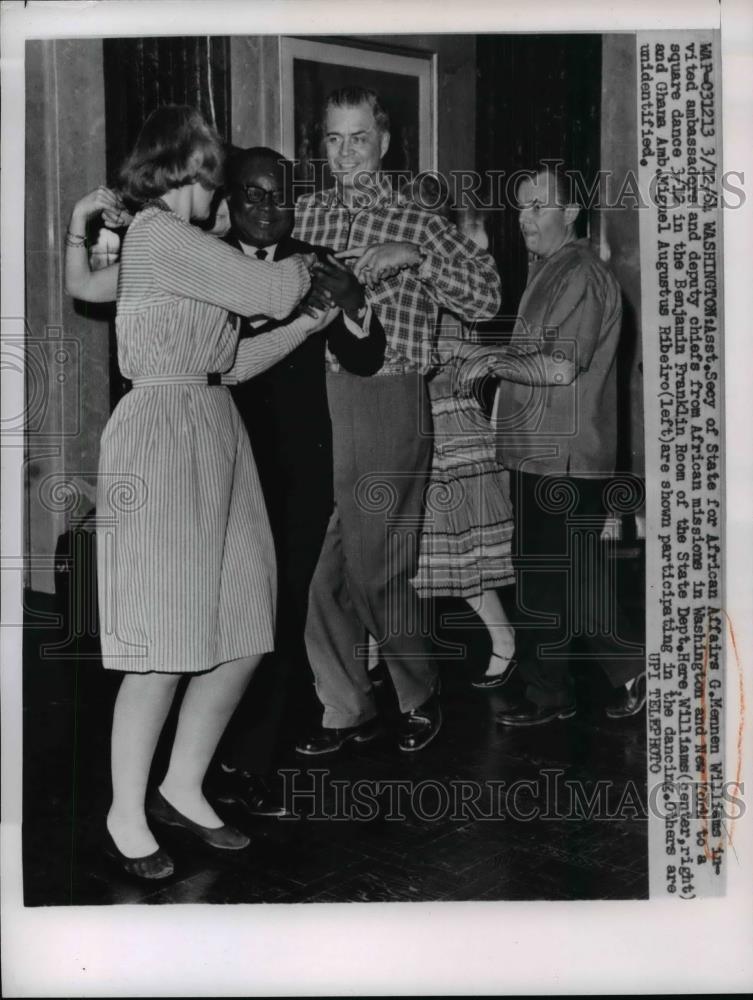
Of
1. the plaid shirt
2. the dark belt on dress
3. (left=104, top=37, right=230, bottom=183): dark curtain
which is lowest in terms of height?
the dark belt on dress

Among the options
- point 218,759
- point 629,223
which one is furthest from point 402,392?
point 218,759

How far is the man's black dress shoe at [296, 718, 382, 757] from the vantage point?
330 cm

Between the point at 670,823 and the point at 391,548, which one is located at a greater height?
the point at 391,548

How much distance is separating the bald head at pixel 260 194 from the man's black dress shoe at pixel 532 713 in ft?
4.38

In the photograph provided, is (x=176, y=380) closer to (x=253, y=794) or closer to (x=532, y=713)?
(x=253, y=794)

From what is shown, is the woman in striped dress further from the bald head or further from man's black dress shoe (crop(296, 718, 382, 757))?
man's black dress shoe (crop(296, 718, 382, 757))

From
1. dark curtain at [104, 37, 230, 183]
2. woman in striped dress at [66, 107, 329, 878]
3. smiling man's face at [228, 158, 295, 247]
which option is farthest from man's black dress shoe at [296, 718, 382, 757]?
dark curtain at [104, 37, 230, 183]

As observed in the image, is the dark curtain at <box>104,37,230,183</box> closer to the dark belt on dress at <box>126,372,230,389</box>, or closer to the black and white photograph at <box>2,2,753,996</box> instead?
the black and white photograph at <box>2,2,753,996</box>

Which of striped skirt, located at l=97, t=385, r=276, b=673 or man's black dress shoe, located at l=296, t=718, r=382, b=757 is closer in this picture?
striped skirt, located at l=97, t=385, r=276, b=673

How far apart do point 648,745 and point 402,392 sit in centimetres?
110

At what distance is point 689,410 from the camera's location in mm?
3252

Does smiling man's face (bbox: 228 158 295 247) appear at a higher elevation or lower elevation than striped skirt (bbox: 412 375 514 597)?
higher

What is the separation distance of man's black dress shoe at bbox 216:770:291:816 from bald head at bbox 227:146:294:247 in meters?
1.36

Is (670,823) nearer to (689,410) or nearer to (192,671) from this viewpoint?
(689,410)
